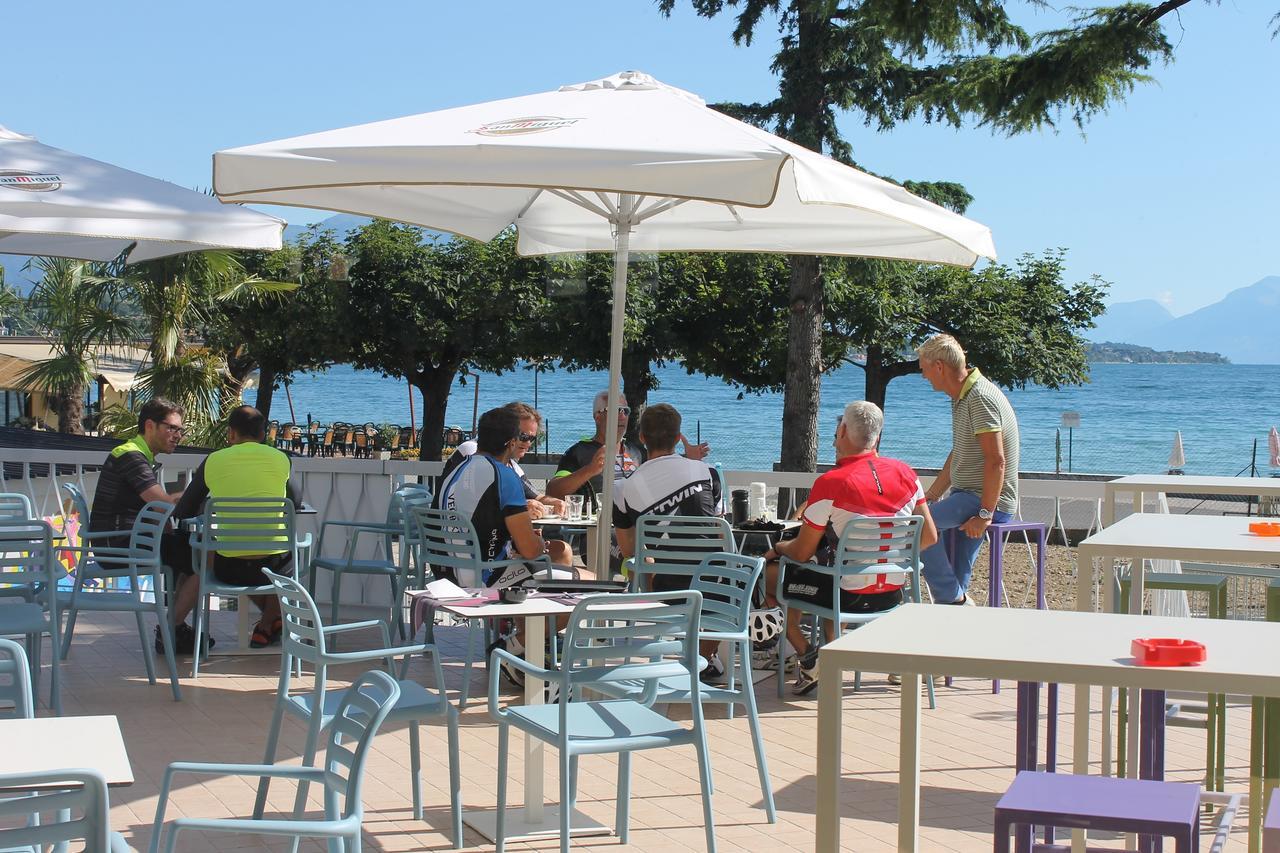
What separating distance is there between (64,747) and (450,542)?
3846 mm

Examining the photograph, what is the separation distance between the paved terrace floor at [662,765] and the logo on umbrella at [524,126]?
226cm

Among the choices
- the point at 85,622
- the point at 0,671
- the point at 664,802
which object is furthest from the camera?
the point at 85,622

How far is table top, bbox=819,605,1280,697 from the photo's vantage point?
2.29 m

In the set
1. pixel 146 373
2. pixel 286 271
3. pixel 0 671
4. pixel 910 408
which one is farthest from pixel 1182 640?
pixel 910 408

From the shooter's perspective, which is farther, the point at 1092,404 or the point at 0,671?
the point at 1092,404

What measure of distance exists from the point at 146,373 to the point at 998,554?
1044 centimetres

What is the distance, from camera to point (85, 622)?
8.09m

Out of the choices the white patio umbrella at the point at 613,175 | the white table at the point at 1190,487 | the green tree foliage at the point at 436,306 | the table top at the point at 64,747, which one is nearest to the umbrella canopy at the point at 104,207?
the white patio umbrella at the point at 613,175

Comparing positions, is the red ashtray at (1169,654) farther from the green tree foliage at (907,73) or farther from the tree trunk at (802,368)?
the tree trunk at (802,368)

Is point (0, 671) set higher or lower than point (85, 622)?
higher

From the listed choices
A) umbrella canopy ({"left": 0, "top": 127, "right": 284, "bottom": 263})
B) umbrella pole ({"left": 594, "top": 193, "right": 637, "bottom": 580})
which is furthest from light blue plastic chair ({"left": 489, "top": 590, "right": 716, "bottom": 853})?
umbrella canopy ({"left": 0, "top": 127, "right": 284, "bottom": 263})

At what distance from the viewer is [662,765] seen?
5168mm

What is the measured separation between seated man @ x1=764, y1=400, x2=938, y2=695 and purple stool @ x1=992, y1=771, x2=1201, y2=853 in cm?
360

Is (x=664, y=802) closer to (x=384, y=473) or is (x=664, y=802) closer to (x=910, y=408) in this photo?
(x=384, y=473)
